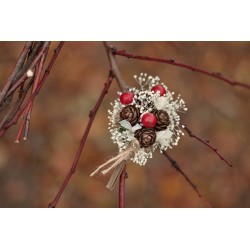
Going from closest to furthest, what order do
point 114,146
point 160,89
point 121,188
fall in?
point 121,188 → point 160,89 → point 114,146

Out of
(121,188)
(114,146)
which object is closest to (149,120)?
(121,188)

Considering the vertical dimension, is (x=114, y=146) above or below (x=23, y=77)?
below

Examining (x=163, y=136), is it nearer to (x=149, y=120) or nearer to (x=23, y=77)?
(x=149, y=120)

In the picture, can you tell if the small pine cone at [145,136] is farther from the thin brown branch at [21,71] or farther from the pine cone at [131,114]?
the thin brown branch at [21,71]

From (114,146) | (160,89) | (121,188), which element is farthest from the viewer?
(114,146)

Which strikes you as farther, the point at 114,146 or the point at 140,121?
the point at 114,146

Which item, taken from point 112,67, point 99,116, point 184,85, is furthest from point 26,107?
point 184,85

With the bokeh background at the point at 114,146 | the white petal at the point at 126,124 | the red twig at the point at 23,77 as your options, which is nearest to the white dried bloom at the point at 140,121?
the white petal at the point at 126,124
